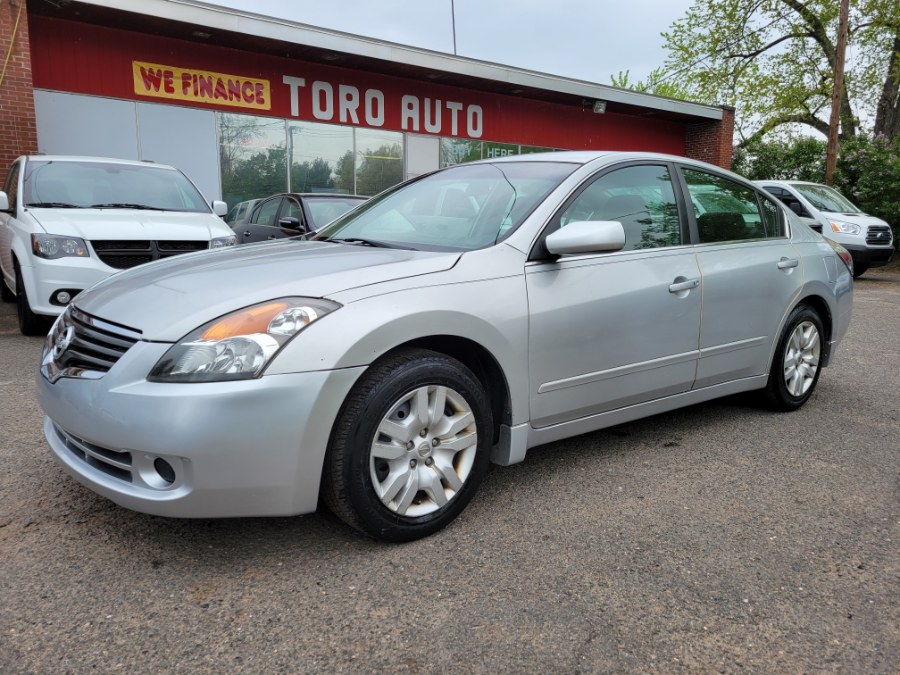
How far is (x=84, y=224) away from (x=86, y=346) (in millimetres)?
4073

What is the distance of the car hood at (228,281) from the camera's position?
7.75 ft

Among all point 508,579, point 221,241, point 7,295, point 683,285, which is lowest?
point 508,579

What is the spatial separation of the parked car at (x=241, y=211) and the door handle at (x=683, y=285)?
301 inches

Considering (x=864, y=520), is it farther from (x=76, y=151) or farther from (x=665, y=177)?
(x=76, y=151)

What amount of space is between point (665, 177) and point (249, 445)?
2564mm

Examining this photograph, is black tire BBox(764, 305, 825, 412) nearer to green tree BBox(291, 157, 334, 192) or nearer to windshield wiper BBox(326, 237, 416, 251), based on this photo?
windshield wiper BBox(326, 237, 416, 251)

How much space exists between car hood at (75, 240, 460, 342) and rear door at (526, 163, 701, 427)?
0.52 metres

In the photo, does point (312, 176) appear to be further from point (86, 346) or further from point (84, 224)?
point (86, 346)

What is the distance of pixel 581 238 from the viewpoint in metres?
2.84

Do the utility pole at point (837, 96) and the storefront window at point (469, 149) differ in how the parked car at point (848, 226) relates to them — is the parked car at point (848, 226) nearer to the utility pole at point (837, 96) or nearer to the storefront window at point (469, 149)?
the utility pole at point (837, 96)

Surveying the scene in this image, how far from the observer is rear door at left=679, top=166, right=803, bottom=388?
3.65 metres

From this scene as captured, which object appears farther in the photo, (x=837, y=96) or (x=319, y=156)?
(x=837, y=96)

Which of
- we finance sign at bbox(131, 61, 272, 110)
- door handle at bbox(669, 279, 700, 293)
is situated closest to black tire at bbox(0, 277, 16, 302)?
we finance sign at bbox(131, 61, 272, 110)

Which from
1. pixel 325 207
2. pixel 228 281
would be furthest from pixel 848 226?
pixel 228 281
